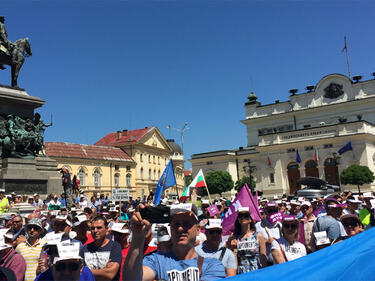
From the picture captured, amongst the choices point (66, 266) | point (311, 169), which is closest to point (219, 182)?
point (311, 169)

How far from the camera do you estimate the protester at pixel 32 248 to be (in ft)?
18.0

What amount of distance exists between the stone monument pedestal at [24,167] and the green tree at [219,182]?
42.1 m

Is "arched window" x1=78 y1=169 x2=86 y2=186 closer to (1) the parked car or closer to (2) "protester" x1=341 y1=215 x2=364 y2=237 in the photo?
(1) the parked car

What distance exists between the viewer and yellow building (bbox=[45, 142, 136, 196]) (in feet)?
184

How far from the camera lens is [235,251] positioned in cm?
521

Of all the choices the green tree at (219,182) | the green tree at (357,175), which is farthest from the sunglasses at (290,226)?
the green tree at (219,182)

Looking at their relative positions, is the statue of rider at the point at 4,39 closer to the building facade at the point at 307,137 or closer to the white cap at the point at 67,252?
the white cap at the point at 67,252

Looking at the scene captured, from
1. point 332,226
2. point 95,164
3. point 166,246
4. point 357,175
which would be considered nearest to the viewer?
point 166,246

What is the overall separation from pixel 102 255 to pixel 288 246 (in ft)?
8.42

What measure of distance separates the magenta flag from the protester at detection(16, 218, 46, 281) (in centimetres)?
303

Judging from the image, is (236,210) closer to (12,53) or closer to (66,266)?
(66,266)

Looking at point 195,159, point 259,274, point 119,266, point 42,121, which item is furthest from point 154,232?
point 195,159

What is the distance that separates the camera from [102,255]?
4.88 metres

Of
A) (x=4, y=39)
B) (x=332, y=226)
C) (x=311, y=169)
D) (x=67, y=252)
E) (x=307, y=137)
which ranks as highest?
(x=4, y=39)
